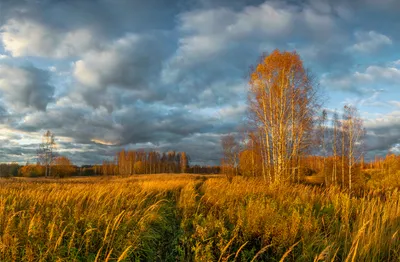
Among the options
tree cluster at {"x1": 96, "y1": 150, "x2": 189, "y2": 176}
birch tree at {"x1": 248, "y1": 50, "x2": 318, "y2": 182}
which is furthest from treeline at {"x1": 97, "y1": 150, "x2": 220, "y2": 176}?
birch tree at {"x1": 248, "y1": 50, "x2": 318, "y2": 182}

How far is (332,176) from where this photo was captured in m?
31.7

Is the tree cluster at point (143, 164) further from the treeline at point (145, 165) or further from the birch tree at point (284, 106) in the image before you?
the birch tree at point (284, 106)

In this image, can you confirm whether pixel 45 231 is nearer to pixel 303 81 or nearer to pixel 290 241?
pixel 290 241

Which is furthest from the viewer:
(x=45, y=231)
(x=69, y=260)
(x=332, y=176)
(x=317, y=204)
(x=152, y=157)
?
(x=152, y=157)

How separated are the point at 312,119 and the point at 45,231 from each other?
1784 cm

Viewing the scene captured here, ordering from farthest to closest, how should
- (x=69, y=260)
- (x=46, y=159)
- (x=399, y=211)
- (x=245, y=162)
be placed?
(x=46, y=159) → (x=245, y=162) → (x=399, y=211) → (x=69, y=260)

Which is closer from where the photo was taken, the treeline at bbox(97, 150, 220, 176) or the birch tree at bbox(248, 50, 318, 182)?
the birch tree at bbox(248, 50, 318, 182)

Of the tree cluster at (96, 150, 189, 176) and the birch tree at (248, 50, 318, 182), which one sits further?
the tree cluster at (96, 150, 189, 176)

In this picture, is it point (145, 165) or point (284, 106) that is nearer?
point (284, 106)

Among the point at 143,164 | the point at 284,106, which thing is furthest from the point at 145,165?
the point at 284,106

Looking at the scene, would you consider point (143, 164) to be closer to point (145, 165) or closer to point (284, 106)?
point (145, 165)

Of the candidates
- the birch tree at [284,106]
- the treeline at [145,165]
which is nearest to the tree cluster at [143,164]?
the treeline at [145,165]

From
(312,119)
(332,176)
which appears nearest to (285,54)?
(312,119)

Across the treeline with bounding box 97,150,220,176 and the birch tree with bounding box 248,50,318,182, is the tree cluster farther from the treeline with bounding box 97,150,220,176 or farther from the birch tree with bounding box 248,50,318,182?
the birch tree with bounding box 248,50,318,182
